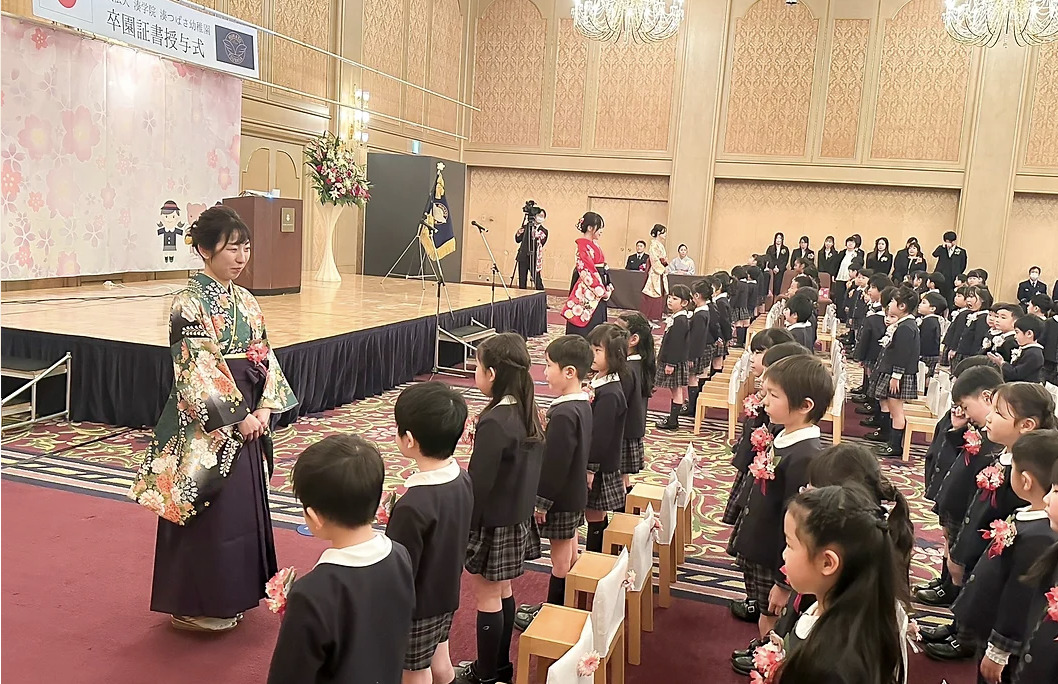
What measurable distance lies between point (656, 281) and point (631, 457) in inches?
320

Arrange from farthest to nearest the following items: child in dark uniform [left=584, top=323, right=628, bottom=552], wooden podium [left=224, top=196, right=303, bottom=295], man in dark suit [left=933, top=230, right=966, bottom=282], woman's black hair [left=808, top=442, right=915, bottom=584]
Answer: man in dark suit [left=933, top=230, right=966, bottom=282] → wooden podium [left=224, top=196, right=303, bottom=295] → child in dark uniform [left=584, top=323, right=628, bottom=552] → woman's black hair [left=808, top=442, right=915, bottom=584]

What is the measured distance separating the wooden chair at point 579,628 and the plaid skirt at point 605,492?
3.22 ft

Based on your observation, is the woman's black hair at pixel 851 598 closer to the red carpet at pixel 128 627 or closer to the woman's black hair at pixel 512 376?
the woman's black hair at pixel 512 376

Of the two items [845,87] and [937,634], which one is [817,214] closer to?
[845,87]

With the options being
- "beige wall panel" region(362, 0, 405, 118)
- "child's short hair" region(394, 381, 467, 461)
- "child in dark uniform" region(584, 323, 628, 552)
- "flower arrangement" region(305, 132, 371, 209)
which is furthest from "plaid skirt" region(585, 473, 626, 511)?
"beige wall panel" region(362, 0, 405, 118)

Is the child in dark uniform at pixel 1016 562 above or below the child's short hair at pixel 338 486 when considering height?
below

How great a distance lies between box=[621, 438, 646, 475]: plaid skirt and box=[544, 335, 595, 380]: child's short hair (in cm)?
108

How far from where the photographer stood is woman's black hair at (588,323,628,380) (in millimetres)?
3420

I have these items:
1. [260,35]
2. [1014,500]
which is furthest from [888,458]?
[260,35]

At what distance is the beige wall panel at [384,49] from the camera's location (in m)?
12.4

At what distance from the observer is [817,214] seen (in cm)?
1448

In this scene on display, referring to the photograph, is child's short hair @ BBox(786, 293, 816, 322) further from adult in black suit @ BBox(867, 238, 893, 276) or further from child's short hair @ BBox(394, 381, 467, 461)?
adult in black suit @ BBox(867, 238, 893, 276)

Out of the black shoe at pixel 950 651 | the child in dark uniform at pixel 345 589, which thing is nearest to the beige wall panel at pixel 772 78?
the black shoe at pixel 950 651

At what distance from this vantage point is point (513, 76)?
616 inches
